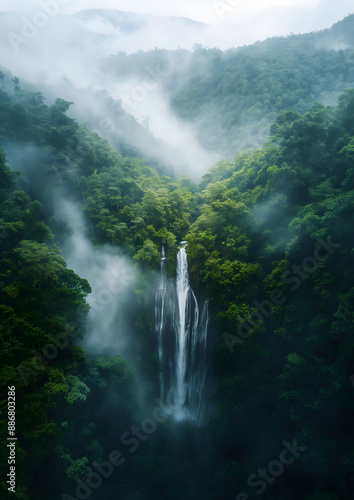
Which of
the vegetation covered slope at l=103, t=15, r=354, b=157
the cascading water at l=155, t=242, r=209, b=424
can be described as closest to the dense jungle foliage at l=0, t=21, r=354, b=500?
the cascading water at l=155, t=242, r=209, b=424

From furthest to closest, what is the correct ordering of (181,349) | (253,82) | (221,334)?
(253,82), (181,349), (221,334)

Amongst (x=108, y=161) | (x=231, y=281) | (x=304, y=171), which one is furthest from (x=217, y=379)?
(x=108, y=161)

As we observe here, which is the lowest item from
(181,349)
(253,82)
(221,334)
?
(221,334)

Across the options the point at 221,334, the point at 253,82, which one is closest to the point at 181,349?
the point at 221,334

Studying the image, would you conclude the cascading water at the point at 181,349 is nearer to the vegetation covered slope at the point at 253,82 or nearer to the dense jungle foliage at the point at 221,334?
the dense jungle foliage at the point at 221,334

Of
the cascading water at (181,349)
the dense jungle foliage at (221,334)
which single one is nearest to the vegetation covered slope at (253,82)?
the dense jungle foliage at (221,334)

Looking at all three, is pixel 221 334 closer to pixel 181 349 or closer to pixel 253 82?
pixel 181 349

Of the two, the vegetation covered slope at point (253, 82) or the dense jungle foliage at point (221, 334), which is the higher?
the vegetation covered slope at point (253, 82)

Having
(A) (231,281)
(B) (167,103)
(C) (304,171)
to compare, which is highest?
(B) (167,103)

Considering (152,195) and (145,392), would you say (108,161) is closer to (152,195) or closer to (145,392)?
(152,195)
